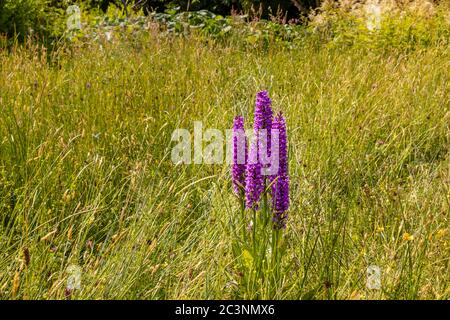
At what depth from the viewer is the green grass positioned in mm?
2395

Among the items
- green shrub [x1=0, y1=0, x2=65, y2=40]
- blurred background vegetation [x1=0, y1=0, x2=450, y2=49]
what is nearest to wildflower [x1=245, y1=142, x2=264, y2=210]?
blurred background vegetation [x1=0, y1=0, x2=450, y2=49]

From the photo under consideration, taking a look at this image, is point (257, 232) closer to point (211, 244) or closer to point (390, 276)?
point (211, 244)

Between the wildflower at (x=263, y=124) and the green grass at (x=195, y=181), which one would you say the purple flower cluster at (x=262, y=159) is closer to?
the wildflower at (x=263, y=124)

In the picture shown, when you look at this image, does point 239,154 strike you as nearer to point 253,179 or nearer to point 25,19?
point 253,179

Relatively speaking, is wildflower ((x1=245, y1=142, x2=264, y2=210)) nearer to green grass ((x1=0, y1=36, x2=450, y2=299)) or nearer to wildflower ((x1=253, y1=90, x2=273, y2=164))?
wildflower ((x1=253, y1=90, x2=273, y2=164))

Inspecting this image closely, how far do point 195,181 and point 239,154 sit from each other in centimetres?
98

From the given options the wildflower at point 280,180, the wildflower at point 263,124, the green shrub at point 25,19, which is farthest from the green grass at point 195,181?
the green shrub at point 25,19

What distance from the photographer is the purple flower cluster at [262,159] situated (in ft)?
6.37

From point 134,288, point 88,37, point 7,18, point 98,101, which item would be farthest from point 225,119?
point 7,18

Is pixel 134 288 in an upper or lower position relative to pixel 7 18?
lower

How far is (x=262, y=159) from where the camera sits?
197 centimetres

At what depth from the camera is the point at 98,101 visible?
13.9 ft
